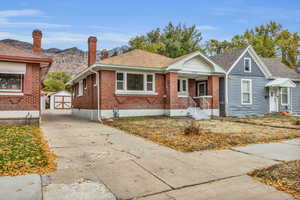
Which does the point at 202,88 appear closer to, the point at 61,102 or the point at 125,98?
the point at 125,98

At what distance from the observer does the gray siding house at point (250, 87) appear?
56.0 feet

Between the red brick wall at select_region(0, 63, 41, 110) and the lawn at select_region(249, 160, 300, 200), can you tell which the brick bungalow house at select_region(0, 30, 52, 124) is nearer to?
the red brick wall at select_region(0, 63, 41, 110)

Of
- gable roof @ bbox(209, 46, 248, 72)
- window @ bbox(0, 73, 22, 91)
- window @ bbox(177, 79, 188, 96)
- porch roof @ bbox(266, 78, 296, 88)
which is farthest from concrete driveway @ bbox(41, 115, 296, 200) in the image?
porch roof @ bbox(266, 78, 296, 88)

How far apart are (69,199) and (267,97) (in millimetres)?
19551

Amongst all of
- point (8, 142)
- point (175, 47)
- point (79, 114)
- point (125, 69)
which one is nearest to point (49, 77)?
point (175, 47)

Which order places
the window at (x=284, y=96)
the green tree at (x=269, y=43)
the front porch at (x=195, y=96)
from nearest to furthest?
the front porch at (x=195, y=96)
the window at (x=284, y=96)
the green tree at (x=269, y=43)

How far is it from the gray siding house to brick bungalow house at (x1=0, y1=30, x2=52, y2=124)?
12921mm

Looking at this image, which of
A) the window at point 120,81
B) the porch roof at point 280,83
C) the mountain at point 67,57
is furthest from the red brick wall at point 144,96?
the mountain at point 67,57

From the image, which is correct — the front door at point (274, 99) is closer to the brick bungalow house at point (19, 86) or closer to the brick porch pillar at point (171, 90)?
the brick porch pillar at point (171, 90)

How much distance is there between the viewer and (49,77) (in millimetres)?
59344

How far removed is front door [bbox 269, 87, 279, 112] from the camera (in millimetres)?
19122

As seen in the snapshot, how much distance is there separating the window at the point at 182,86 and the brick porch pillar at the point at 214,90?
1.86 metres

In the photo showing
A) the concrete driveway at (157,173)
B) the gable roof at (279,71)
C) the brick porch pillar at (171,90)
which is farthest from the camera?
the gable roof at (279,71)

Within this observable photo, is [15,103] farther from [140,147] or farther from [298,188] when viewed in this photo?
[298,188]
